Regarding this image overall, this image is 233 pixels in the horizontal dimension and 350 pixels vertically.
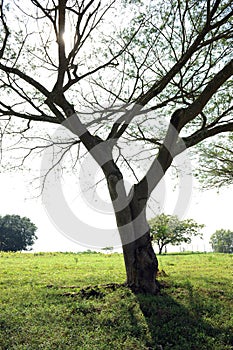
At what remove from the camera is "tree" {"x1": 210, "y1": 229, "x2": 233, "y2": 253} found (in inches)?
3302

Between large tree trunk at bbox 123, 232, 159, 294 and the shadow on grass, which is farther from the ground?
large tree trunk at bbox 123, 232, 159, 294

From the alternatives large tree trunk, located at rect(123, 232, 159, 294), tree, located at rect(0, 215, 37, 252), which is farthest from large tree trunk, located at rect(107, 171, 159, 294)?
tree, located at rect(0, 215, 37, 252)

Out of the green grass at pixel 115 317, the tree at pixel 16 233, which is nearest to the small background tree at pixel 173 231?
the tree at pixel 16 233

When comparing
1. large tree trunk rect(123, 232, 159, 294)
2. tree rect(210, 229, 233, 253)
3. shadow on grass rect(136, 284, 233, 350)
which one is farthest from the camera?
tree rect(210, 229, 233, 253)

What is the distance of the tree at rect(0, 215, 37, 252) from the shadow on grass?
47.5 m

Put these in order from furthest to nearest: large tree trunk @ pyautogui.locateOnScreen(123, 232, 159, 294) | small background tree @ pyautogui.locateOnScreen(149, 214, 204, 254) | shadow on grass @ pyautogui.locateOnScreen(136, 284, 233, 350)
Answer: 1. small background tree @ pyautogui.locateOnScreen(149, 214, 204, 254)
2. large tree trunk @ pyautogui.locateOnScreen(123, 232, 159, 294)
3. shadow on grass @ pyautogui.locateOnScreen(136, 284, 233, 350)

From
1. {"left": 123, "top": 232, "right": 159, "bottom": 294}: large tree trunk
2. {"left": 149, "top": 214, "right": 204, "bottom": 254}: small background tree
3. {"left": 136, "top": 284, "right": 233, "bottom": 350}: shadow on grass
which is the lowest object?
{"left": 136, "top": 284, "right": 233, "bottom": 350}: shadow on grass

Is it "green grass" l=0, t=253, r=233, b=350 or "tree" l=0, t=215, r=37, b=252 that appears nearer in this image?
"green grass" l=0, t=253, r=233, b=350

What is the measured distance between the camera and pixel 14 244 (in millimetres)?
53125

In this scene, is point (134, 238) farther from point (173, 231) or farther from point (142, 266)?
point (173, 231)

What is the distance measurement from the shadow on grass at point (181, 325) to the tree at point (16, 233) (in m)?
47.5

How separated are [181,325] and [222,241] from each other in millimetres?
84153

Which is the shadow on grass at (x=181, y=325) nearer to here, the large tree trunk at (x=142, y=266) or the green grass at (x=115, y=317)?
the green grass at (x=115, y=317)

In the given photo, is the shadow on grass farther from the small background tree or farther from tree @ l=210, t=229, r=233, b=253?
tree @ l=210, t=229, r=233, b=253
